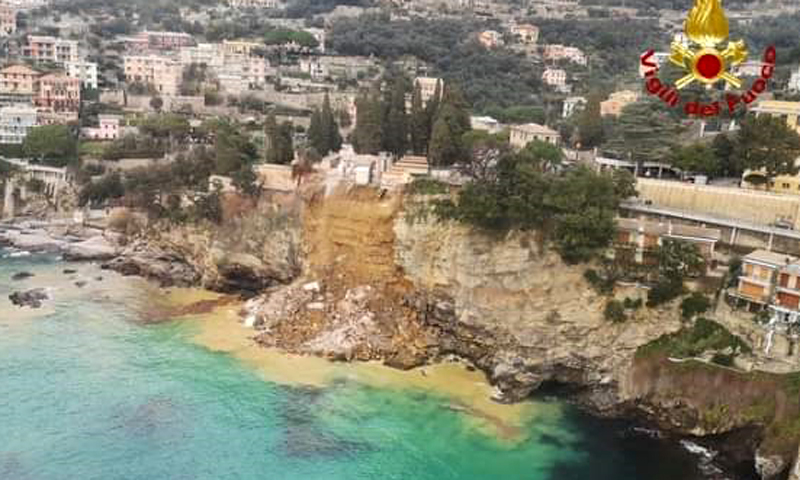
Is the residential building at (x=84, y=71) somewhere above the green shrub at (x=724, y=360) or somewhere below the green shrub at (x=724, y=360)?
above

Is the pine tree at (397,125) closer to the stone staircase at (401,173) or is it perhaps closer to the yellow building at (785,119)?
the stone staircase at (401,173)

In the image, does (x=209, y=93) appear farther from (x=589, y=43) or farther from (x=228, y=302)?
(x=589, y=43)

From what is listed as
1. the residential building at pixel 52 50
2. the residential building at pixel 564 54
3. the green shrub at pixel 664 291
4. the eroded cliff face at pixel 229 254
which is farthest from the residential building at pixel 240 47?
the green shrub at pixel 664 291

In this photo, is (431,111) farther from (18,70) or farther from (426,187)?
(18,70)

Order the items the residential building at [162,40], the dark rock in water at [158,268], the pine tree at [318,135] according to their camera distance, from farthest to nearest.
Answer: the residential building at [162,40] < the pine tree at [318,135] < the dark rock in water at [158,268]

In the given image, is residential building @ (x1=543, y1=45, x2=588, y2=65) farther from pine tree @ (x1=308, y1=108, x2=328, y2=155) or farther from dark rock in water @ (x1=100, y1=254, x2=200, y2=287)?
dark rock in water @ (x1=100, y1=254, x2=200, y2=287)

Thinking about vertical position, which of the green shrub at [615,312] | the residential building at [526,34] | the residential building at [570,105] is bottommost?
the green shrub at [615,312]

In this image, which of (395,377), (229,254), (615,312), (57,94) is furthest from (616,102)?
(57,94)
